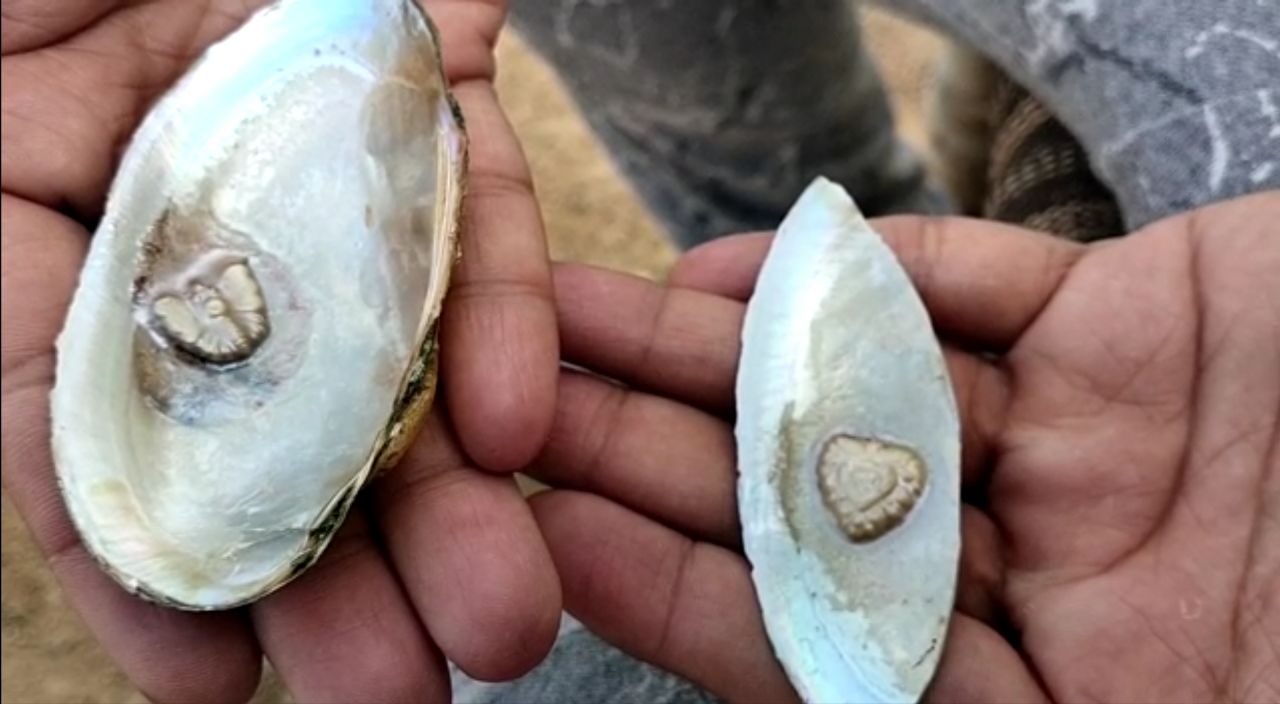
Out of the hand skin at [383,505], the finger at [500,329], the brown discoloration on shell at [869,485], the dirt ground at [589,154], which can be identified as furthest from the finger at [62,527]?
the dirt ground at [589,154]

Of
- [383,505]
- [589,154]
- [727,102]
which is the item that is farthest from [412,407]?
[589,154]

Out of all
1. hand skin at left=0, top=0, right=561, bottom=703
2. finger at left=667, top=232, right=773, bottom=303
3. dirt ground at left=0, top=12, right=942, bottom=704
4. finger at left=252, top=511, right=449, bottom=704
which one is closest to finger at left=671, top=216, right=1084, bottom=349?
finger at left=667, top=232, right=773, bottom=303

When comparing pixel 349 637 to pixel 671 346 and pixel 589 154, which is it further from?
pixel 589 154

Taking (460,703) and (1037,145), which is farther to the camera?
(1037,145)

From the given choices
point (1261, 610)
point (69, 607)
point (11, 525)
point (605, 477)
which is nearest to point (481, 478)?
point (605, 477)

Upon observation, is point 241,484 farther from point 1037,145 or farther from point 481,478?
point 1037,145

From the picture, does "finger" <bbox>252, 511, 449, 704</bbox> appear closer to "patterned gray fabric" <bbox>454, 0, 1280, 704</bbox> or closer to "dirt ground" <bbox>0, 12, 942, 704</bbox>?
"patterned gray fabric" <bbox>454, 0, 1280, 704</bbox>
